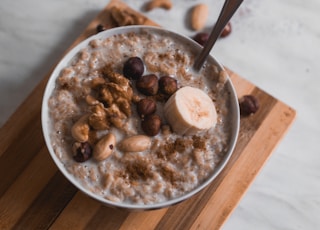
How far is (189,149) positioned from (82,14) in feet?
2.04

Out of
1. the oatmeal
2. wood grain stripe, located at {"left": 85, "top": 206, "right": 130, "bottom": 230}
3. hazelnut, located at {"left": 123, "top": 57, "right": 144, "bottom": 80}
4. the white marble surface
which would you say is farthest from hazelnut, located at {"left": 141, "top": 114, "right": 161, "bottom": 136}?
the white marble surface

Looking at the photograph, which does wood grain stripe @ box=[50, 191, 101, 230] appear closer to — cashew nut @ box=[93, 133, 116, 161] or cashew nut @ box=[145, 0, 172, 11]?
cashew nut @ box=[93, 133, 116, 161]

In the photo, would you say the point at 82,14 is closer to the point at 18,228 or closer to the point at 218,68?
the point at 218,68

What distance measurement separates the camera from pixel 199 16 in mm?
1604

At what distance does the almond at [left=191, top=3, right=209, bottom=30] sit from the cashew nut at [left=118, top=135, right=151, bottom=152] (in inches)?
21.6

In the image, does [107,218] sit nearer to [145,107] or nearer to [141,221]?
[141,221]

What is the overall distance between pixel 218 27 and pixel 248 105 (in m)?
0.25

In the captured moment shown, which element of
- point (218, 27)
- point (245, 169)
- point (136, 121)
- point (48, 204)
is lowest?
point (48, 204)

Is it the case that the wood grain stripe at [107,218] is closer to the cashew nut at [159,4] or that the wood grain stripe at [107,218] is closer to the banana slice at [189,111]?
the banana slice at [189,111]

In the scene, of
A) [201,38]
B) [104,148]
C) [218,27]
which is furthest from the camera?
[201,38]

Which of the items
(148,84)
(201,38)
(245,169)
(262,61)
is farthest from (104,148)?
(262,61)

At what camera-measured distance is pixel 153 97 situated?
1.24 meters

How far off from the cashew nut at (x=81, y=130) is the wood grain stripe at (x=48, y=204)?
193mm

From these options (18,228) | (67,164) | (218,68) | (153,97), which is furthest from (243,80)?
(18,228)
